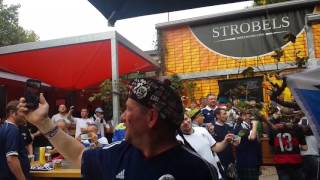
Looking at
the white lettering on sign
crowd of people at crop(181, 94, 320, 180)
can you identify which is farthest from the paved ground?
the white lettering on sign

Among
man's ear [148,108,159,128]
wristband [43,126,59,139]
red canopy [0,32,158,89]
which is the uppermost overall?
red canopy [0,32,158,89]

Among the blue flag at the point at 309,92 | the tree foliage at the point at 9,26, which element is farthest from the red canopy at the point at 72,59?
the tree foliage at the point at 9,26

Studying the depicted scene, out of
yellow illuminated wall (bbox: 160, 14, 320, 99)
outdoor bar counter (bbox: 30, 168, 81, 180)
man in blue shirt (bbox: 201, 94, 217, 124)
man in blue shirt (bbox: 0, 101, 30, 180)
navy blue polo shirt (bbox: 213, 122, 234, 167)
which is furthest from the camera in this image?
yellow illuminated wall (bbox: 160, 14, 320, 99)

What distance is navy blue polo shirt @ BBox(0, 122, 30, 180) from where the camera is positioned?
479cm

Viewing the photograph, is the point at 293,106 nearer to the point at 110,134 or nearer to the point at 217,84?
the point at 110,134

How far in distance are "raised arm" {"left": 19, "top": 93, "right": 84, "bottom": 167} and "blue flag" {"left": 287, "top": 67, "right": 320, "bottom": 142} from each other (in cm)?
182

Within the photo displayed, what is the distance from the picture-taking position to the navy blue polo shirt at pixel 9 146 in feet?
15.7

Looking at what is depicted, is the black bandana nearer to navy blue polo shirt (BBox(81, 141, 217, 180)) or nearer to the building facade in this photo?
navy blue polo shirt (BBox(81, 141, 217, 180))

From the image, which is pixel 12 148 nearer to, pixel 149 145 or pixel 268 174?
pixel 149 145

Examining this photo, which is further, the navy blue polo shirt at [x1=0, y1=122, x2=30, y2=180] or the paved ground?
the paved ground

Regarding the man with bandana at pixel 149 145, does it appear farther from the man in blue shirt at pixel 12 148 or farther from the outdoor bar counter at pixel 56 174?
the outdoor bar counter at pixel 56 174

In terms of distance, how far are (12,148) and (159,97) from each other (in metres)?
3.47

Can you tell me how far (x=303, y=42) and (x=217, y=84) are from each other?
2627mm

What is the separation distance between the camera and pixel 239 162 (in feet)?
24.0
